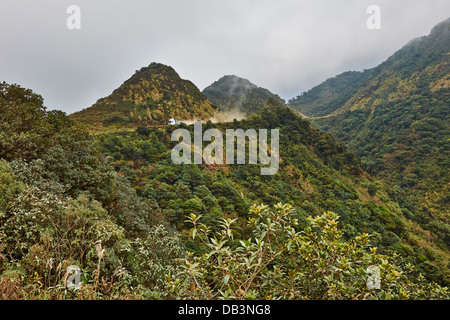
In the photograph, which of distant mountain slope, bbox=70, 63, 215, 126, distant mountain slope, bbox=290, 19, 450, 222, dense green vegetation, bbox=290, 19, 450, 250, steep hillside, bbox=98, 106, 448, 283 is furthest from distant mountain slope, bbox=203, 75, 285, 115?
steep hillside, bbox=98, 106, 448, 283

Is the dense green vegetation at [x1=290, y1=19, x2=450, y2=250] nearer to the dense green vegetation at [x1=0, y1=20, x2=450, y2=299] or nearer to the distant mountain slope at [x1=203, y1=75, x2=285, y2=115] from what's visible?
the dense green vegetation at [x1=0, y1=20, x2=450, y2=299]

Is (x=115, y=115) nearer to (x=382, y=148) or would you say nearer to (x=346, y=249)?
(x=346, y=249)

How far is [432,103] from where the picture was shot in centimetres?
5662

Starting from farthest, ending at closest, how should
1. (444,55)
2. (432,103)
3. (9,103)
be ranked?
(444,55) < (432,103) < (9,103)

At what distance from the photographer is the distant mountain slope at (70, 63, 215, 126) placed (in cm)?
3209

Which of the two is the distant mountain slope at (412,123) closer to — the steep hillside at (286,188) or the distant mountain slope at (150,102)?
the steep hillside at (286,188)

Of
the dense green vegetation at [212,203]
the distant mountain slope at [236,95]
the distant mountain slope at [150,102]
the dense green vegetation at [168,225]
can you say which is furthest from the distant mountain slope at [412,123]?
the distant mountain slope at [150,102]

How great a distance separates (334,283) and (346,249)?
0.52 m

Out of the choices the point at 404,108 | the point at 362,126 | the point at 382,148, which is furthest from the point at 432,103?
the point at 382,148

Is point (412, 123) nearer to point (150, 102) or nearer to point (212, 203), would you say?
point (212, 203)

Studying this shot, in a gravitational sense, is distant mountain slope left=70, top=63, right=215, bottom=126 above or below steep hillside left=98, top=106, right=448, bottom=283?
above

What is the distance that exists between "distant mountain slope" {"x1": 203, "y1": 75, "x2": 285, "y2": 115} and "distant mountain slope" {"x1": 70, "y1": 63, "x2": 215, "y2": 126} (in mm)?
20515

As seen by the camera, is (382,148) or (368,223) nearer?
(368,223)
